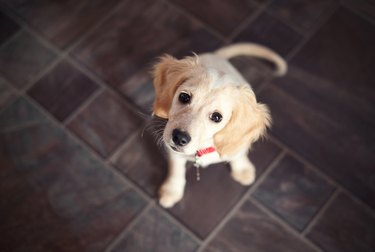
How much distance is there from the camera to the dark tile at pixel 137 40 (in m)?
2.10

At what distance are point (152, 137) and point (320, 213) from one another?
88 centimetres

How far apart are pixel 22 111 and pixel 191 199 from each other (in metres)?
0.97

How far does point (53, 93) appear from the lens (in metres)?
2.04

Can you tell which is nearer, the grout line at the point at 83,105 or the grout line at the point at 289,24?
the grout line at the point at 83,105

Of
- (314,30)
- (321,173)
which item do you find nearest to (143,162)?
(321,173)

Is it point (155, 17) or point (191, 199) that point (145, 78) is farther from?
point (191, 199)

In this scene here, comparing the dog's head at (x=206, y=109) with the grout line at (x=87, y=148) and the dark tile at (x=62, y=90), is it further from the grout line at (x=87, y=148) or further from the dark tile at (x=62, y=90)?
the dark tile at (x=62, y=90)

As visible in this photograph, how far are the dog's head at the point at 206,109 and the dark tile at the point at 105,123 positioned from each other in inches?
24.2

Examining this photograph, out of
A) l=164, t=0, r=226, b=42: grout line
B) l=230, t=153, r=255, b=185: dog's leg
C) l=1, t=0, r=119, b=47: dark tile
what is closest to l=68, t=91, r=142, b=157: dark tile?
l=1, t=0, r=119, b=47: dark tile

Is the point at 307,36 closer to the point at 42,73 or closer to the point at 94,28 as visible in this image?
the point at 94,28

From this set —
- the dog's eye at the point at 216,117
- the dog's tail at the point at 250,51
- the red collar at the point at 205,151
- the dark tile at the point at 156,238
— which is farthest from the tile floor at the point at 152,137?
the dog's eye at the point at 216,117

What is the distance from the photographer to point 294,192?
1.88 meters

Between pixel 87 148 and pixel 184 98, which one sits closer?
pixel 184 98

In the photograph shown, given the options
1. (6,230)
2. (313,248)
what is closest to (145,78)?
(6,230)
